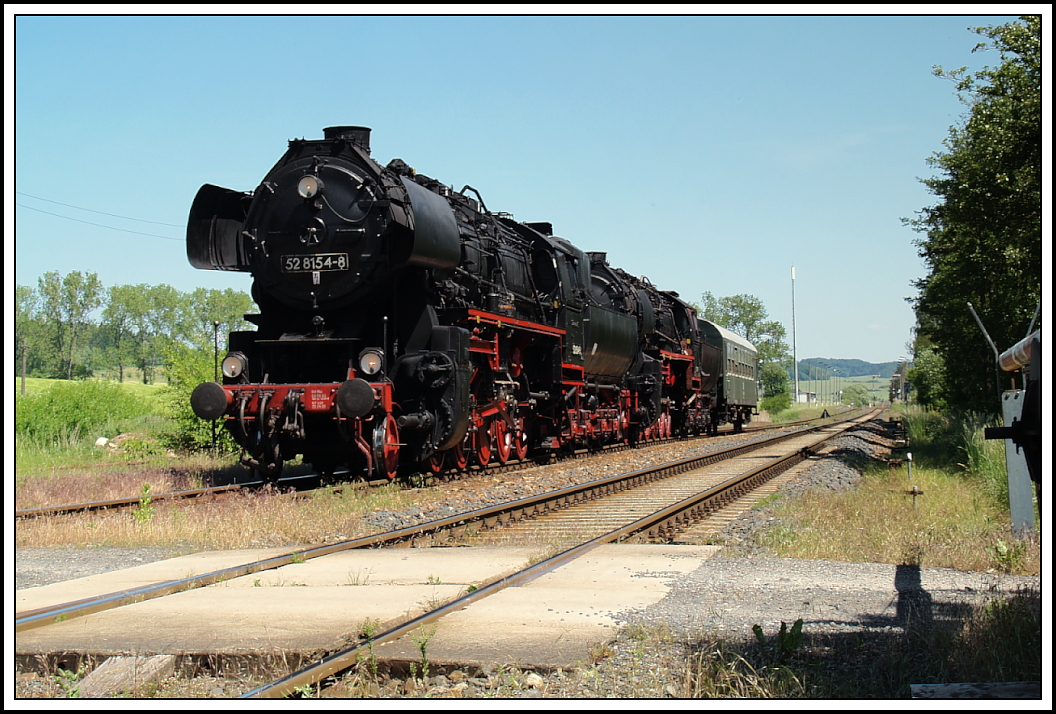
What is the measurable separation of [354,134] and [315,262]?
2.02m

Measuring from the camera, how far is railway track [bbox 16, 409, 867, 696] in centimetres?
542

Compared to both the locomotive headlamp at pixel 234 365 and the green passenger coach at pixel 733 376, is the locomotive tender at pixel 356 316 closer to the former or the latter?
the locomotive headlamp at pixel 234 365

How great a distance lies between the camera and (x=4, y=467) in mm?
2635

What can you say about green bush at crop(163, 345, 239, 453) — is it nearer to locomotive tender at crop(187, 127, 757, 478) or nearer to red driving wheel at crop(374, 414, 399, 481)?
locomotive tender at crop(187, 127, 757, 478)

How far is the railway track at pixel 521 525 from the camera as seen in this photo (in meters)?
5.42

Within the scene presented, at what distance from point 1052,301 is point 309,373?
11517 mm

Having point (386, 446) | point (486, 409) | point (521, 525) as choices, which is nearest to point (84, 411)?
point (386, 446)

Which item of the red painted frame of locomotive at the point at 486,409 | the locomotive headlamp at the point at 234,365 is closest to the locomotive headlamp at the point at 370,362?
the red painted frame of locomotive at the point at 486,409

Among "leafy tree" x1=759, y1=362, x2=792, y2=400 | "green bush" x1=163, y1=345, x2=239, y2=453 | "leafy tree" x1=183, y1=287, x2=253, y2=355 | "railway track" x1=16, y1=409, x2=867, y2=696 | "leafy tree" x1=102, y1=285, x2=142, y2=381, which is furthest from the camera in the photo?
"leafy tree" x1=759, y1=362, x2=792, y2=400

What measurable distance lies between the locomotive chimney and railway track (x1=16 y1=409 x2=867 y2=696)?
5717mm

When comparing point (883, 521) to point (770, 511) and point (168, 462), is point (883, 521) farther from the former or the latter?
point (168, 462)

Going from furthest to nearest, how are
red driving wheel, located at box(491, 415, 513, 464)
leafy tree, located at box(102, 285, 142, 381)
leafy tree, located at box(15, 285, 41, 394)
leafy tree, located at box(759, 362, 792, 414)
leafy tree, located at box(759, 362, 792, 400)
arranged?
leafy tree, located at box(759, 362, 792, 400), leafy tree, located at box(759, 362, 792, 414), red driving wheel, located at box(491, 415, 513, 464), leafy tree, located at box(102, 285, 142, 381), leafy tree, located at box(15, 285, 41, 394)

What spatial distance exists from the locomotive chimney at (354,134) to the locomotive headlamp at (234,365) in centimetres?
342

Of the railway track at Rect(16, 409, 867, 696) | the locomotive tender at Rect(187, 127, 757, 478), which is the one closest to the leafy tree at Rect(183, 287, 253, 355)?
the locomotive tender at Rect(187, 127, 757, 478)
